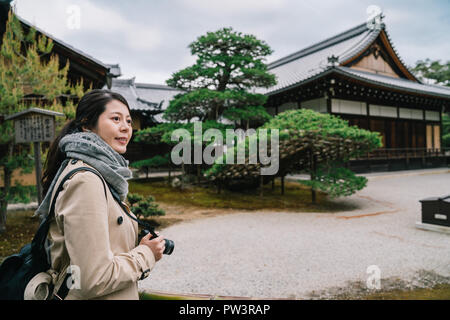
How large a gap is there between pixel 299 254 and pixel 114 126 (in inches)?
144

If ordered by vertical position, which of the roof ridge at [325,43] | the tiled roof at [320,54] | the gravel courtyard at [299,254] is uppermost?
the roof ridge at [325,43]

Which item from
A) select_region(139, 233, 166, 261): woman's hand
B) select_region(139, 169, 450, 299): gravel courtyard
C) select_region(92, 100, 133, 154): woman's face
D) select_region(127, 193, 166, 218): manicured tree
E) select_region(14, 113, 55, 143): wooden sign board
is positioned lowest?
select_region(139, 169, 450, 299): gravel courtyard

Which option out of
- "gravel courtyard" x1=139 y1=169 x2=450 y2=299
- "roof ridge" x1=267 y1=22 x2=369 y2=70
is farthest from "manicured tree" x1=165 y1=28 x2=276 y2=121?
"roof ridge" x1=267 y1=22 x2=369 y2=70

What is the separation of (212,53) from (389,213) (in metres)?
7.09

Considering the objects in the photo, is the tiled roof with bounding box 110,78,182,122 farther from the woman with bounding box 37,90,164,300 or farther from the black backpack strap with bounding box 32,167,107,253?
the black backpack strap with bounding box 32,167,107,253

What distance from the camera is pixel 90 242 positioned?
91 cm

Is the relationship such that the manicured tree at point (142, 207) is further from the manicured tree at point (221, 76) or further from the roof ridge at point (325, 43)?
the roof ridge at point (325, 43)

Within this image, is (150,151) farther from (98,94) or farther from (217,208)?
(98,94)

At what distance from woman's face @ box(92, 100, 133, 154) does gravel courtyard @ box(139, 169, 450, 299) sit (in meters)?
2.30

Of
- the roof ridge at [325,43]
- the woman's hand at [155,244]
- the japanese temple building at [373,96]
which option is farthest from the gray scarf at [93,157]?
the roof ridge at [325,43]

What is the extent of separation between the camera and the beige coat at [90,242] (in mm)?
915

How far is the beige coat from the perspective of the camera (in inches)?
36.0

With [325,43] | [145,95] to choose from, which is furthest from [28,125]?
[325,43]
